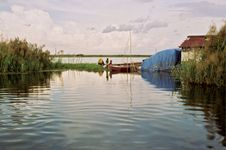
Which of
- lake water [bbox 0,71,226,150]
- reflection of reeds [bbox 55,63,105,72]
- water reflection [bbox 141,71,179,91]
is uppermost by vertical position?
reflection of reeds [bbox 55,63,105,72]

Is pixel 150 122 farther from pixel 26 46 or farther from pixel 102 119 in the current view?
pixel 26 46

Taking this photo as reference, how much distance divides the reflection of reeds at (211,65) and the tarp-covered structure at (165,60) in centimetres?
2102

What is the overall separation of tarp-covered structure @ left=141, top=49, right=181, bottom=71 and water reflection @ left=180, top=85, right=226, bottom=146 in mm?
24334

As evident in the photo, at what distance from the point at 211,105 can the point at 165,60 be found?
1357 inches

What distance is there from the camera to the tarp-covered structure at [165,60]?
5116cm

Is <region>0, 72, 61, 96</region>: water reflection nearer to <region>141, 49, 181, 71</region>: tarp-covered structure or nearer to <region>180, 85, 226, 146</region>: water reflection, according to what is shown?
<region>180, 85, 226, 146</region>: water reflection

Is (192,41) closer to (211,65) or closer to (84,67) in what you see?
(84,67)

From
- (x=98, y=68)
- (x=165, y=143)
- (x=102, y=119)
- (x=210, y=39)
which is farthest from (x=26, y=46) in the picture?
(x=165, y=143)

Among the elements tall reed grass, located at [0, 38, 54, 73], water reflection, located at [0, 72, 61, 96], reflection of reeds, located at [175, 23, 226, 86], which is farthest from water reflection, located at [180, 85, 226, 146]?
tall reed grass, located at [0, 38, 54, 73]

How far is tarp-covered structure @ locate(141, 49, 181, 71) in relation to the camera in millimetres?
51156

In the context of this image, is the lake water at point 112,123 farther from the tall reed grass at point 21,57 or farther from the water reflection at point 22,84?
the tall reed grass at point 21,57

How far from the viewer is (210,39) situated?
28375 millimetres

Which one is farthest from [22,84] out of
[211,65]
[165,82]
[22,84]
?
[211,65]

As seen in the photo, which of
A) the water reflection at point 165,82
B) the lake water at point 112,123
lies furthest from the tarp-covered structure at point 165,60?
the lake water at point 112,123
